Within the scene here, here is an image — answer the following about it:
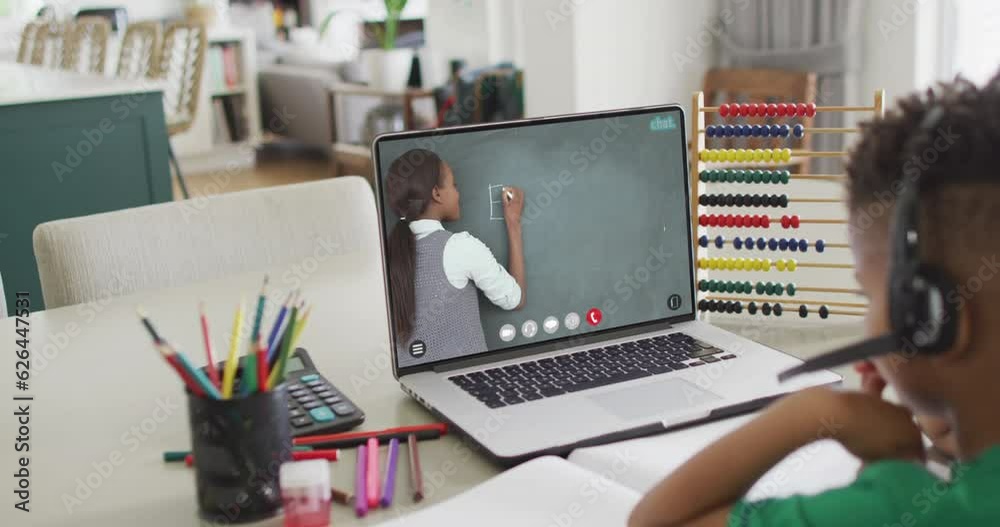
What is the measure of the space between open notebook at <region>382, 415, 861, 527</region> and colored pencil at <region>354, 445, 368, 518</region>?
0.11 feet

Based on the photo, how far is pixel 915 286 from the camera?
0.55 meters

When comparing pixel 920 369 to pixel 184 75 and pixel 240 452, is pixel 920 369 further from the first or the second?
pixel 184 75

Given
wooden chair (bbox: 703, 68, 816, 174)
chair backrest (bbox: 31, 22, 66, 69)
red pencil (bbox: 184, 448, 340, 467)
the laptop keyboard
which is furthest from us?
chair backrest (bbox: 31, 22, 66, 69)

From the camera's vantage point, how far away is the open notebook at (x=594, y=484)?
31.1 inches

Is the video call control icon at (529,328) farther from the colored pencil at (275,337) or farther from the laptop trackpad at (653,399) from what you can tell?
Result: the colored pencil at (275,337)

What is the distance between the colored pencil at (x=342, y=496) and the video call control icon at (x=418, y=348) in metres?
0.22

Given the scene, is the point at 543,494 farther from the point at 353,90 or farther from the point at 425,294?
the point at 353,90

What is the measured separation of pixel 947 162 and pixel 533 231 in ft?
1.91

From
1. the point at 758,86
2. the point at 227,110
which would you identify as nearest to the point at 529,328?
the point at 758,86

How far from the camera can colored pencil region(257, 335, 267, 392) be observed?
2.54 ft

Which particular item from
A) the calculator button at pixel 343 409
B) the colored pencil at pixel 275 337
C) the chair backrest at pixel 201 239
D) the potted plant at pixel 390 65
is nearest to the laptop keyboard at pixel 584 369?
the calculator button at pixel 343 409

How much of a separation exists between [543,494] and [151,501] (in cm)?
32

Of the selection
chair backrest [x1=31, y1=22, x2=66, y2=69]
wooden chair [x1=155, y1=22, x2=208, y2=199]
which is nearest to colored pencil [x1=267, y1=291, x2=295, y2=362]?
wooden chair [x1=155, y1=22, x2=208, y2=199]

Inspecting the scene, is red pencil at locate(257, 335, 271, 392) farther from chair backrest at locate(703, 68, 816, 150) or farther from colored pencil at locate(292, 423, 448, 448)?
chair backrest at locate(703, 68, 816, 150)
